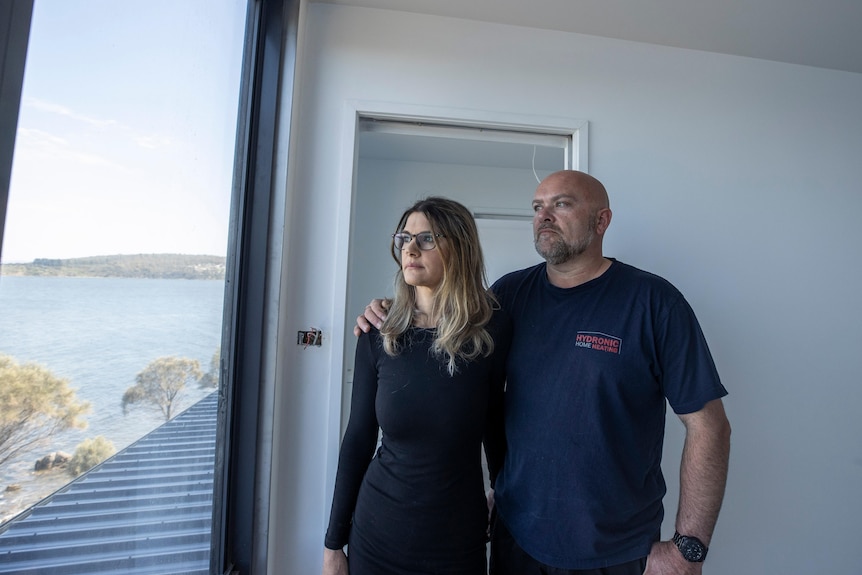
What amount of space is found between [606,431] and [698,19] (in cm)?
167

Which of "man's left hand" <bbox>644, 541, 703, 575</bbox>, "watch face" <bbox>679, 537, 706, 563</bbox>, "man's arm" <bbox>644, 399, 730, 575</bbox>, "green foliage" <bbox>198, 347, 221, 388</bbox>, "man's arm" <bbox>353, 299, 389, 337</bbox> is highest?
"man's arm" <bbox>353, 299, 389, 337</bbox>

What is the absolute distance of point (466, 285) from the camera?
1.07 m

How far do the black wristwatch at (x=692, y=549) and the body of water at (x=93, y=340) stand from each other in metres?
1.36

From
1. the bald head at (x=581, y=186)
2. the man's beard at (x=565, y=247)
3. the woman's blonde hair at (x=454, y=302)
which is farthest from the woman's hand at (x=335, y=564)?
the bald head at (x=581, y=186)

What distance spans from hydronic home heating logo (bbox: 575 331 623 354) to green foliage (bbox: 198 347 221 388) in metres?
1.09

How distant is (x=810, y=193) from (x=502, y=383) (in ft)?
6.02

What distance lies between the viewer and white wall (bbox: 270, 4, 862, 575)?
60.6 inches

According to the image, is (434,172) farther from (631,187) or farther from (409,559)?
(409,559)

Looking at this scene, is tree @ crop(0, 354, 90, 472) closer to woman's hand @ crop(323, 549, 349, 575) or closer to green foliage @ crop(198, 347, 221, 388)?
green foliage @ crop(198, 347, 221, 388)

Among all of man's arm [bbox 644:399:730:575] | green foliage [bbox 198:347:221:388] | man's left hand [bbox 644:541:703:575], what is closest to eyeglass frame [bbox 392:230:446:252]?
green foliage [bbox 198:347:221:388]

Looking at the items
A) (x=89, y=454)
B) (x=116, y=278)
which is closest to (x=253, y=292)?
(x=116, y=278)

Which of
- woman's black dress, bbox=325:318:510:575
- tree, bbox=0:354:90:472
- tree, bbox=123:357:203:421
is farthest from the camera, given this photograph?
woman's black dress, bbox=325:318:510:575

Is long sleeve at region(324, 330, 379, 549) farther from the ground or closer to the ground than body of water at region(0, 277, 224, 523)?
closer to the ground

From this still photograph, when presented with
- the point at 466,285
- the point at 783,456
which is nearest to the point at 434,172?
the point at 466,285
